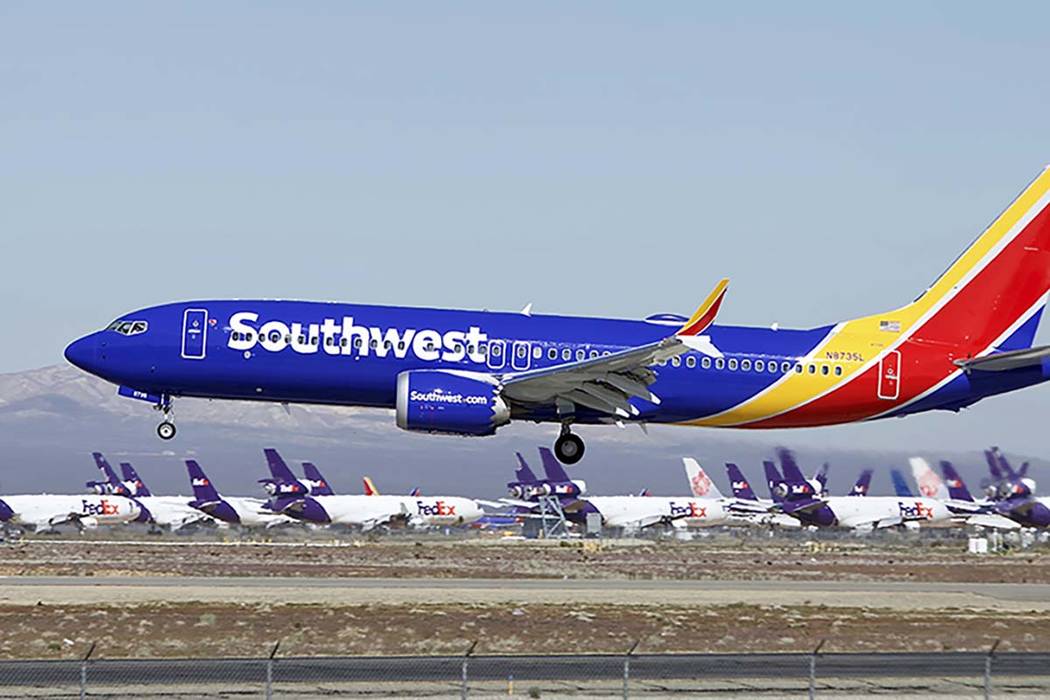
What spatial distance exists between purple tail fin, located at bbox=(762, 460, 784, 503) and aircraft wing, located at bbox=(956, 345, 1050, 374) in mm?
92250

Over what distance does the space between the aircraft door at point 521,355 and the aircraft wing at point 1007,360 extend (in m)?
12.9

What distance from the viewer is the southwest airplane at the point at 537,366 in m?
43.9

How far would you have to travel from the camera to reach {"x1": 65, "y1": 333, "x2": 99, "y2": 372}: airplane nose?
45.7 meters

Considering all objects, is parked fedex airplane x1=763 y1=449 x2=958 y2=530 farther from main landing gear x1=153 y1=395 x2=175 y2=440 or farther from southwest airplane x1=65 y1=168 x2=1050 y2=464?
main landing gear x1=153 y1=395 x2=175 y2=440

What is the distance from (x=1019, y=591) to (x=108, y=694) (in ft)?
141

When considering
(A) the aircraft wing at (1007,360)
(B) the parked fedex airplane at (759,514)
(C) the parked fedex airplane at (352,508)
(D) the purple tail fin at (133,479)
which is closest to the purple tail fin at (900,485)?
(B) the parked fedex airplane at (759,514)

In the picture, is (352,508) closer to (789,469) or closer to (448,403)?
(789,469)

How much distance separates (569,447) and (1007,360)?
42.1 ft

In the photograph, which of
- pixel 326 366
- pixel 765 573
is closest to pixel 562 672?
pixel 326 366

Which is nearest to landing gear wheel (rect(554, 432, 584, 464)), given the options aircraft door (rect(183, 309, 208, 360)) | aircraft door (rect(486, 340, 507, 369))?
aircraft door (rect(486, 340, 507, 369))

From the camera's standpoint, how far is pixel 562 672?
34.3 meters

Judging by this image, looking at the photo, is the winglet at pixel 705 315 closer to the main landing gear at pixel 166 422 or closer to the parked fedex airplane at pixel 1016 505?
the main landing gear at pixel 166 422

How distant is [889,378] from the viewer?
1871 inches

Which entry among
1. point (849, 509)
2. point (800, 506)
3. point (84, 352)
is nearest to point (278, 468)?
point (800, 506)
